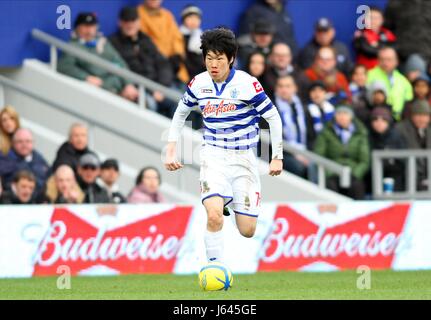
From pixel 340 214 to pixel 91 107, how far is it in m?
4.32

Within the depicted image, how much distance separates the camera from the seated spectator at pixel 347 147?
19.2m

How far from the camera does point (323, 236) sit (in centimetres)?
1681

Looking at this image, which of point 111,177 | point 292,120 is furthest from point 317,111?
point 111,177

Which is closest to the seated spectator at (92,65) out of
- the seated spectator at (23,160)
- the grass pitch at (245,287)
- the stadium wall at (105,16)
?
the stadium wall at (105,16)

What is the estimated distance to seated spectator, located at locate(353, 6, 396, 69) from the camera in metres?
21.2

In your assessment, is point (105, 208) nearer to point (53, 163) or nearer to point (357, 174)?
point (53, 163)

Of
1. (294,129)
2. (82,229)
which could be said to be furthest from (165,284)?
(294,129)

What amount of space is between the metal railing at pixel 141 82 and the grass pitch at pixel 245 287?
8.97 feet

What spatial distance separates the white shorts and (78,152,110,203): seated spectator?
4.83 meters

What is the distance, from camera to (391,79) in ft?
68.2

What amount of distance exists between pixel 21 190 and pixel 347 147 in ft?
15.4

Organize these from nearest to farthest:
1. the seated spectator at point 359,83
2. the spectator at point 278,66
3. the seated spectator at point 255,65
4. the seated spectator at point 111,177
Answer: the seated spectator at point 111,177 → the seated spectator at point 255,65 → the spectator at point 278,66 → the seated spectator at point 359,83

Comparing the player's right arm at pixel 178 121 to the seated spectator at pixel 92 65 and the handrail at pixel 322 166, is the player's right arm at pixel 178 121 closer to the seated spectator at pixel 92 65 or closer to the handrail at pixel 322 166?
the handrail at pixel 322 166

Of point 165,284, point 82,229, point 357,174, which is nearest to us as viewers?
point 165,284
